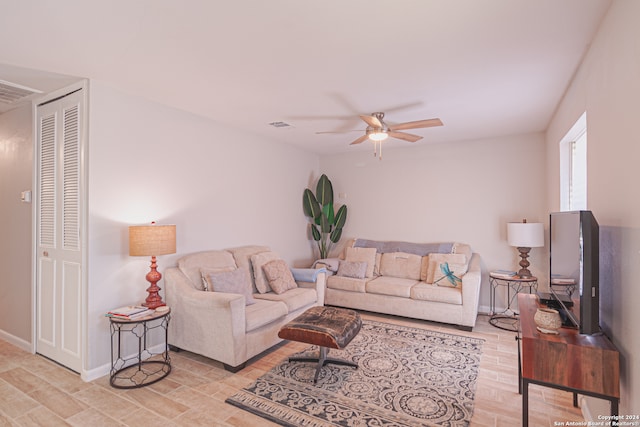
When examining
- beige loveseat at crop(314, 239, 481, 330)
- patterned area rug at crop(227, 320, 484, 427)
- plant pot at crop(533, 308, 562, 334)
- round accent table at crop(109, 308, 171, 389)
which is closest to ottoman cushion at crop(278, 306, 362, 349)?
patterned area rug at crop(227, 320, 484, 427)

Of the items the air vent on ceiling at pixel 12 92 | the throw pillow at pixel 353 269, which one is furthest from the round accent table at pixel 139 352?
the throw pillow at pixel 353 269

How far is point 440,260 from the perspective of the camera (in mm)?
4520

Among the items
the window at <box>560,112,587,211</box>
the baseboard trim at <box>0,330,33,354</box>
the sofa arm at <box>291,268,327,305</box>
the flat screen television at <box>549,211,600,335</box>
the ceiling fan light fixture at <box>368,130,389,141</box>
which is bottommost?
the baseboard trim at <box>0,330,33,354</box>

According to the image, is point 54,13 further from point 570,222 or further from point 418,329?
point 418,329

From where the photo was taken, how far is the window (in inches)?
119

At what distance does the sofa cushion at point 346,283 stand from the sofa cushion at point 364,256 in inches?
12.3

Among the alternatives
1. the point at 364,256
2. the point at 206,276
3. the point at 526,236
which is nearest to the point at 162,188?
the point at 206,276

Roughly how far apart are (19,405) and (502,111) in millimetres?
5090

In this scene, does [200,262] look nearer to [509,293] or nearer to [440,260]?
[440,260]

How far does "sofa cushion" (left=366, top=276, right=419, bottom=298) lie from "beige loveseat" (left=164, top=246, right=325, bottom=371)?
38.8 inches

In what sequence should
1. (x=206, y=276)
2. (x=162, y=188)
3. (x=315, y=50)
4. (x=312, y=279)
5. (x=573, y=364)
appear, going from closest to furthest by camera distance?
(x=573, y=364) < (x=315, y=50) < (x=206, y=276) < (x=162, y=188) < (x=312, y=279)

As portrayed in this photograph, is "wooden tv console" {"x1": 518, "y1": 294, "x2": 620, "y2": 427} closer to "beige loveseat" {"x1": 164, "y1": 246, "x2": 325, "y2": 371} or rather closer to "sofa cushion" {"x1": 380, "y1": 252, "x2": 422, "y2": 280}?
"beige loveseat" {"x1": 164, "y1": 246, "x2": 325, "y2": 371}

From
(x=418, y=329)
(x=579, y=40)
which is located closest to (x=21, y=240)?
(x=418, y=329)

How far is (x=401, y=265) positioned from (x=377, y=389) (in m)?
2.52
